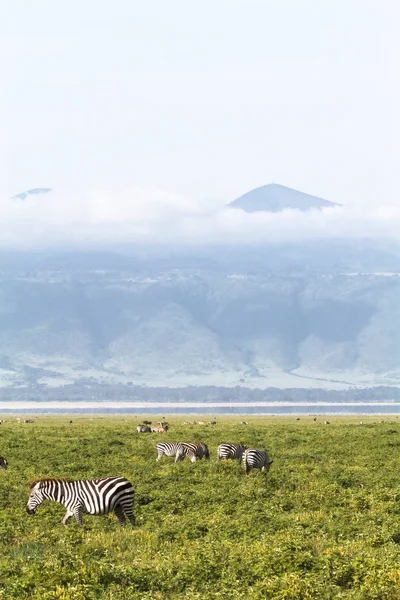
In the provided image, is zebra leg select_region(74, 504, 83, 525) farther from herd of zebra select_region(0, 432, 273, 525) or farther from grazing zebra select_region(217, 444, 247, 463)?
grazing zebra select_region(217, 444, 247, 463)

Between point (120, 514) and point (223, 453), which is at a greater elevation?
point (120, 514)

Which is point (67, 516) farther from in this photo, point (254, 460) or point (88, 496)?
point (254, 460)

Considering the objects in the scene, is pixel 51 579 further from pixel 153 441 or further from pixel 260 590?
pixel 153 441

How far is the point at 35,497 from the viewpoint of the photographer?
30.0 meters

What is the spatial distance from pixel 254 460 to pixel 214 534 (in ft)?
48.4

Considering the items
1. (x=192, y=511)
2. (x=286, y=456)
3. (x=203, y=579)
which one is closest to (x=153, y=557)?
(x=203, y=579)

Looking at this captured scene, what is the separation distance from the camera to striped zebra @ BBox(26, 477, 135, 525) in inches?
1127

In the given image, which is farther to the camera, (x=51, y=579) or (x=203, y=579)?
(x=203, y=579)

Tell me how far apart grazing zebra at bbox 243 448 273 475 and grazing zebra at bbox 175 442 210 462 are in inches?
224

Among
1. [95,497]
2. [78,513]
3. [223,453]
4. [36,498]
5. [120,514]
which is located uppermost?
[95,497]

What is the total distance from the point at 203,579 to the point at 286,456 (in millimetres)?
29079

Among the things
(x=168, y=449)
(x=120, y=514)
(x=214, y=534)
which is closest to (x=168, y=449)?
(x=168, y=449)

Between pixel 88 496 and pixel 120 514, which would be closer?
pixel 88 496

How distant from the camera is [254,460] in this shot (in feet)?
135
